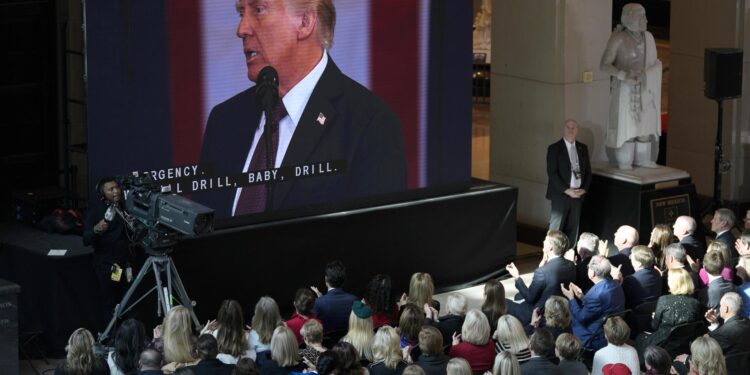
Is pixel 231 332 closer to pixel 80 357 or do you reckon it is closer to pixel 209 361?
pixel 209 361

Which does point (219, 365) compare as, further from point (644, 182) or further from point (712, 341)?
point (644, 182)

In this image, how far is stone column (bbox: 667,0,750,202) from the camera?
16.4 meters

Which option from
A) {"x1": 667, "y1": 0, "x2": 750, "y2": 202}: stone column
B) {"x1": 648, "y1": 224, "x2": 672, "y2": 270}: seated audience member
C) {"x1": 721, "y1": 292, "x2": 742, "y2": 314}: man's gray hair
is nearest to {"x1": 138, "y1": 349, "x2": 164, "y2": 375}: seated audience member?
{"x1": 721, "y1": 292, "x2": 742, "y2": 314}: man's gray hair

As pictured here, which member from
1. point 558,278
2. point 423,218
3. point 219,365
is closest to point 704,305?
point 558,278

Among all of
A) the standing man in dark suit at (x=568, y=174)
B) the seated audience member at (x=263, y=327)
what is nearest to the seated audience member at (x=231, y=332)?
the seated audience member at (x=263, y=327)

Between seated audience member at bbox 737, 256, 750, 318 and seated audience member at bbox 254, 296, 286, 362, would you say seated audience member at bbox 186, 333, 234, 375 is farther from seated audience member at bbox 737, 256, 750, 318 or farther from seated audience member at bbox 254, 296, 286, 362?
seated audience member at bbox 737, 256, 750, 318

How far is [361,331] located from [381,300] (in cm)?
73

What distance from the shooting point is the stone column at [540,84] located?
15.0 meters

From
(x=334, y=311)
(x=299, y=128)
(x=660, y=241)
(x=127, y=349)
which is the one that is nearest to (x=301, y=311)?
(x=334, y=311)

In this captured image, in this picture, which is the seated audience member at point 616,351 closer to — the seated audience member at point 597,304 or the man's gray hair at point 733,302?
the man's gray hair at point 733,302

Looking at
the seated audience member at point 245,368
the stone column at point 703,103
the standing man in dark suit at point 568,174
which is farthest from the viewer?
the stone column at point 703,103

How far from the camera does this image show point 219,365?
357 inches

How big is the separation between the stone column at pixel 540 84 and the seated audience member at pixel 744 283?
3.83 meters

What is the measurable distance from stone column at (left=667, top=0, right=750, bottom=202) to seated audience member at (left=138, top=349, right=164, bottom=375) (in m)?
9.72
